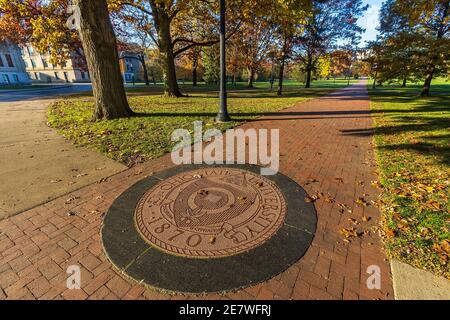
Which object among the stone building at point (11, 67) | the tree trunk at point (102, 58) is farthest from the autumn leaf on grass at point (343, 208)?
the stone building at point (11, 67)

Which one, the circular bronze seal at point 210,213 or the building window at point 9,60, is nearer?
the circular bronze seal at point 210,213

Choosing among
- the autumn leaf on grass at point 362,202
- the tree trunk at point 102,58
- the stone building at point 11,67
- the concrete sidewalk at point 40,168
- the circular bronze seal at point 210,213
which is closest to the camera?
the circular bronze seal at point 210,213

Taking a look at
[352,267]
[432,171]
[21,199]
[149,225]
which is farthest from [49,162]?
[432,171]

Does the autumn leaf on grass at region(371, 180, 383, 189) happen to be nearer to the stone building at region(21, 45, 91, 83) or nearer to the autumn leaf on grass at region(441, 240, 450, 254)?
the autumn leaf on grass at region(441, 240, 450, 254)

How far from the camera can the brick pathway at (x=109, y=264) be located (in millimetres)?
2135

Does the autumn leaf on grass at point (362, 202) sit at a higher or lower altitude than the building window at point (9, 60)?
lower

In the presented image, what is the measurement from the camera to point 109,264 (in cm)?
244

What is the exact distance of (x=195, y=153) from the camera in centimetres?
557

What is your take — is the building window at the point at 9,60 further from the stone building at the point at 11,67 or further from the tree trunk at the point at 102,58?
the tree trunk at the point at 102,58

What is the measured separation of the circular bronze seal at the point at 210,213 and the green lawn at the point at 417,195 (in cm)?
146

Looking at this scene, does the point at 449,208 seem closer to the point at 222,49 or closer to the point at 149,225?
the point at 149,225

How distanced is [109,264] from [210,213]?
4.51 ft

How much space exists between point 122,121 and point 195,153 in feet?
13.5
